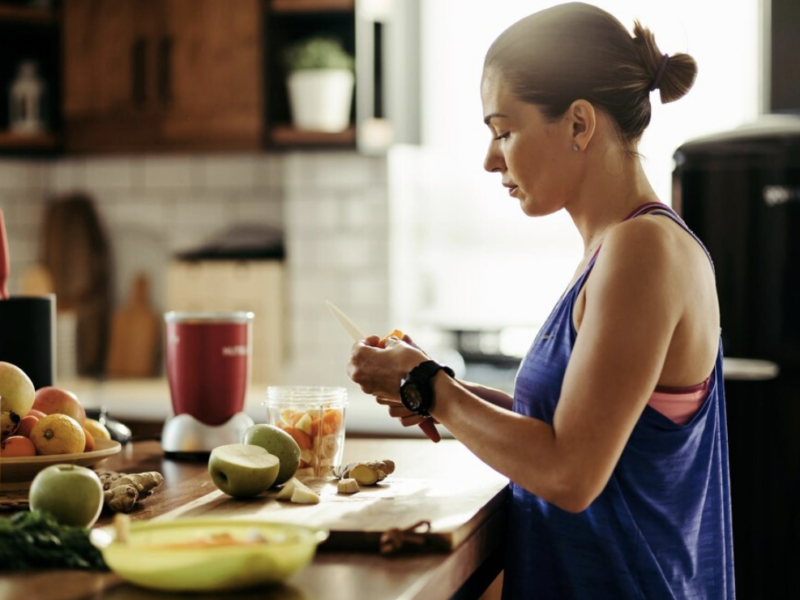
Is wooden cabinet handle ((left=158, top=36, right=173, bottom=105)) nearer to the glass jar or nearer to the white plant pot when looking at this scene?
the white plant pot

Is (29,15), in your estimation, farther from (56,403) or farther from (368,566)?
(368,566)

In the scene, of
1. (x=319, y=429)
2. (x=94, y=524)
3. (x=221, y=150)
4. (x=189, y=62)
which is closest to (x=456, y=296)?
(x=221, y=150)

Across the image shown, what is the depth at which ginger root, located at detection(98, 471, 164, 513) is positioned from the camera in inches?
58.2

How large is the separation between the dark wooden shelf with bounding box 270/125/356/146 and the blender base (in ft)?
6.51

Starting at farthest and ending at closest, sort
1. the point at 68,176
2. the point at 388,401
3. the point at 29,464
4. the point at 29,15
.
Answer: the point at 68,176
the point at 29,15
the point at 388,401
the point at 29,464

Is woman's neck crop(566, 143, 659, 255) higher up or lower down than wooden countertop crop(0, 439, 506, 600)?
higher up

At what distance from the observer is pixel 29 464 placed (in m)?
1.57

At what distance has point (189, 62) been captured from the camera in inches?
157

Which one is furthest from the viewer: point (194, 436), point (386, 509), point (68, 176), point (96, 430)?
point (68, 176)

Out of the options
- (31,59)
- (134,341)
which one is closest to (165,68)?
(31,59)

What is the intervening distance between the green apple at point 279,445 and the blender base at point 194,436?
38 centimetres

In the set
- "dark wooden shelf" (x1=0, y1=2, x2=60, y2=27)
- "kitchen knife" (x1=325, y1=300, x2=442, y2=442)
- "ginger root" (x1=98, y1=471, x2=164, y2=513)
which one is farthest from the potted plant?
"ginger root" (x1=98, y1=471, x2=164, y2=513)

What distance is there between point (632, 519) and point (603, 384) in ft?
0.81

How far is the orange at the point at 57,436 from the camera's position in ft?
5.25
